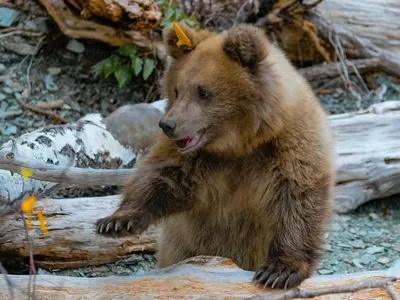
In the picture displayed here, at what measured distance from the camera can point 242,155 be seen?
4512 millimetres

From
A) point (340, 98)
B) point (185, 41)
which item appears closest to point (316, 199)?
point (185, 41)

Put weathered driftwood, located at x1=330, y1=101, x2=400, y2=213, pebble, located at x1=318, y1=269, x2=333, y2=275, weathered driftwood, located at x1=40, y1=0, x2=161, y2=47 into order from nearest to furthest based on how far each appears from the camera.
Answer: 1. pebble, located at x1=318, y1=269, x2=333, y2=275
2. weathered driftwood, located at x1=330, y1=101, x2=400, y2=213
3. weathered driftwood, located at x1=40, y1=0, x2=161, y2=47

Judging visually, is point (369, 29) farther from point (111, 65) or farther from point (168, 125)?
point (168, 125)

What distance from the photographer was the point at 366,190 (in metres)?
6.21

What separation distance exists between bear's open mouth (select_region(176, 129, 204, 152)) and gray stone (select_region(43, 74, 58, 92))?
3.45 meters

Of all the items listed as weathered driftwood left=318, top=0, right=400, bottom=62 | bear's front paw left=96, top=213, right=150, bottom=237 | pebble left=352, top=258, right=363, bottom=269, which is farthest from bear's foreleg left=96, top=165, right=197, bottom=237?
weathered driftwood left=318, top=0, right=400, bottom=62

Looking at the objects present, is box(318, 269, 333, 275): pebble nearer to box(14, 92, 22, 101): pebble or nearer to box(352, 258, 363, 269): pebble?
box(352, 258, 363, 269): pebble

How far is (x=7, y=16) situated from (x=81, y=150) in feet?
8.34

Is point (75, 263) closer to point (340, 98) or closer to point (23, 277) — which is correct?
point (23, 277)

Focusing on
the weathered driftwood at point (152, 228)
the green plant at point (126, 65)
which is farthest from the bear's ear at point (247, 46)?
the green plant at point (126, 65)

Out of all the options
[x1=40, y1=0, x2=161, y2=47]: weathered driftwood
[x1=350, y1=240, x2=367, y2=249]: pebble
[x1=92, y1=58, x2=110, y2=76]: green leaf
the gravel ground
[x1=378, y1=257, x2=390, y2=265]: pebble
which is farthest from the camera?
[x1=92, y1=58, x2=110, y2=76]: green leaf

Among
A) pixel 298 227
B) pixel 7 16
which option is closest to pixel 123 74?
pixel 7 16

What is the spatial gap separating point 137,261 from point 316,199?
163 cm

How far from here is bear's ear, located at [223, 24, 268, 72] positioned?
432 cm
